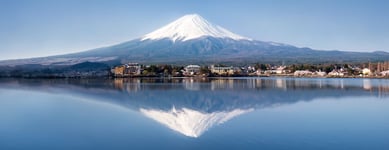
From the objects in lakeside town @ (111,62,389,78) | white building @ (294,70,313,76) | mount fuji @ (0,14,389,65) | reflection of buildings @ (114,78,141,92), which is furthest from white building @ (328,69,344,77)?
reflection of buildings @ (114,78,141,92)

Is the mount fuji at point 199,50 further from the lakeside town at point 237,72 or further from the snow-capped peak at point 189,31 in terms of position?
the lakeside town at point 237,72

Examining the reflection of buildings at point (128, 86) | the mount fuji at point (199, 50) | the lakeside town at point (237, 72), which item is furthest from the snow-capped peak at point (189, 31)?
the reflection of buildings at point (128, 86)

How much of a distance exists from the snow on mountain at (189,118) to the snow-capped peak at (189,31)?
1902 inches

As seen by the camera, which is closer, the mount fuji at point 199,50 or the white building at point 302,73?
the white building at point 302,73

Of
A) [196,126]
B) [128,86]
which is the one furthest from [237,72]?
[196,126]

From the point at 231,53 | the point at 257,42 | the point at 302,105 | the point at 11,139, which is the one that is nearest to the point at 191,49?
the point at 231,53

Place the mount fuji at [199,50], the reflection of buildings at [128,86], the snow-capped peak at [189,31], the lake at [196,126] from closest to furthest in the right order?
the lake at [196,126] → the reflection of buildings at [128,86] → the mount fuji at [199,50] → the snow-capped peak at [189,31]

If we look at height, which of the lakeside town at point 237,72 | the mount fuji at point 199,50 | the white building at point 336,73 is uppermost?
the mount fuji at point 199,50

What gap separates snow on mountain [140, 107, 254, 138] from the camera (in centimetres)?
506

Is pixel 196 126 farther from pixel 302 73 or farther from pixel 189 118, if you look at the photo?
pixel 302 73

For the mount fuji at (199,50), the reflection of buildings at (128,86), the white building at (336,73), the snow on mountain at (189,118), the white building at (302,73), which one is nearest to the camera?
the snow on mountain at (189,118)

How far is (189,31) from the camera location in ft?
192

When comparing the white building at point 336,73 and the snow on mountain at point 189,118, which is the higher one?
the snow on mountain at point 189,118

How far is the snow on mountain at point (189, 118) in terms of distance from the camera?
5058 millimetres
